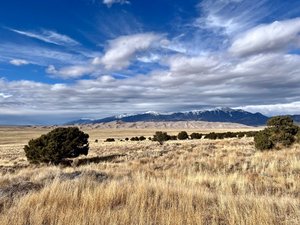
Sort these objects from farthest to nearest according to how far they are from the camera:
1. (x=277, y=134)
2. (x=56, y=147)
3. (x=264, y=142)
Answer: (x=56, y=147), (x=277, y=134), (x=264, y=142)

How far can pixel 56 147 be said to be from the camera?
2758 cm

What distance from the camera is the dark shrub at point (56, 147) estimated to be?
27.5m

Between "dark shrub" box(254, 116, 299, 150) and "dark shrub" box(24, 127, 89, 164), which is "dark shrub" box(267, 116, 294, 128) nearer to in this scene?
"dark shrub" box(254, 116, 299, 150)

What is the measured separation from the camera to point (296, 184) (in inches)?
414

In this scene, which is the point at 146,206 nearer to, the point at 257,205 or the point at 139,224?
the point at 139,224

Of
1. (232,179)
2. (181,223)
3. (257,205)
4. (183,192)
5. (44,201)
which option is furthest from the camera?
(232,179)

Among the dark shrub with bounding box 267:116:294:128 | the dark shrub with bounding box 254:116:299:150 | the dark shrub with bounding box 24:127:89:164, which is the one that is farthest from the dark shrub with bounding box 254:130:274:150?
the dark shrub with bounding box 24:127:89:164

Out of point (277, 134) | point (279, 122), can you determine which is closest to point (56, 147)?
point (277, 134)

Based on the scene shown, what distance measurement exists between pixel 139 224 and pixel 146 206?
4.65 ft

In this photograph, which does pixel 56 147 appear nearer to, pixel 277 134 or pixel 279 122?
pixel 277 134

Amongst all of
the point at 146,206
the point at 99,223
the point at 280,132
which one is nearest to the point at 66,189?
the point at 146,206

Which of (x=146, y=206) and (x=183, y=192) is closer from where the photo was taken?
(x=146, y=206)

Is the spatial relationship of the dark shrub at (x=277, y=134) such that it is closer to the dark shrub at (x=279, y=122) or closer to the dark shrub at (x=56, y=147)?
the dark shrub at (x=279, y=122)

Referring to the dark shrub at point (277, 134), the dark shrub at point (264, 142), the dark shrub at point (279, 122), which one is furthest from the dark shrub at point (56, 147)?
the dark shrub at point (279, 122)
